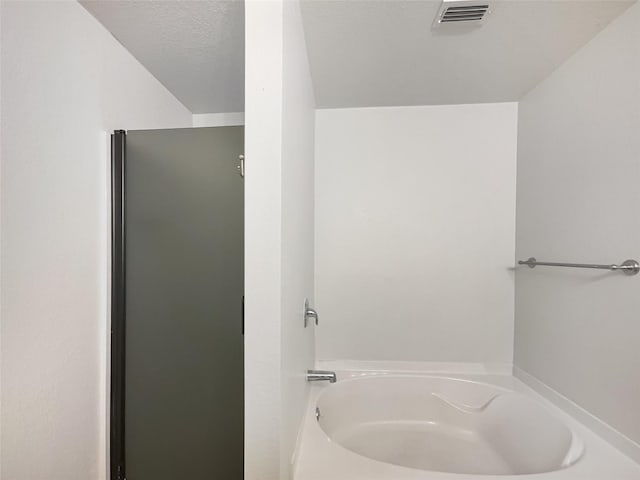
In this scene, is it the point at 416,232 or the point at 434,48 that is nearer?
the point at 434,48

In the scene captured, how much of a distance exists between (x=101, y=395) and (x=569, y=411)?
2.17 meters

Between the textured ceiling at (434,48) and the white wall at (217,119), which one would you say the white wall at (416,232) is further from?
the white wall at (217,119)

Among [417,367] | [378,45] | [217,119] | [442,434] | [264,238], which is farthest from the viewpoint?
[217,119]

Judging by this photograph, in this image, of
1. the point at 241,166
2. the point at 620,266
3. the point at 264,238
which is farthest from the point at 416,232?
the point at 264,238

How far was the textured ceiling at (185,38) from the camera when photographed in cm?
118

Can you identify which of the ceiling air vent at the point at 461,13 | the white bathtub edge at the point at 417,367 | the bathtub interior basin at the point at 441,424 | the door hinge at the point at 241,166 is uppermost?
the ceiling air vent at the point at 461,13

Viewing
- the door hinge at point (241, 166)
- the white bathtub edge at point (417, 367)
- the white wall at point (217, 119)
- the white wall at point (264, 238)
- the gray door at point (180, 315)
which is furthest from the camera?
the white wall at point (217, 119)

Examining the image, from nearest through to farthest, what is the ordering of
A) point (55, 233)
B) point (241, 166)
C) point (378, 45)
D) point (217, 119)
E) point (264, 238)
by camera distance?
point (264, 238), point (55, 233), point (241, 166), point (378, 45), point (217, 119)

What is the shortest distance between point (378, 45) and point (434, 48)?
27 centimetres

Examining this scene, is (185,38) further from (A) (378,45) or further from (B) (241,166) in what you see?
(A) (378,45)

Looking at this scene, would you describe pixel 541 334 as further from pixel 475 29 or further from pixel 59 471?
pixel 59 471

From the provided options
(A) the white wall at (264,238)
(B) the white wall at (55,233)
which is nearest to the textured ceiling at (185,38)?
(B) the white wall at (55,233)

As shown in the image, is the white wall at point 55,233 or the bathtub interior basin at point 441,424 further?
the bathtub interior basin at point 441,424

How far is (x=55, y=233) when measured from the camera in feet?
3.55
